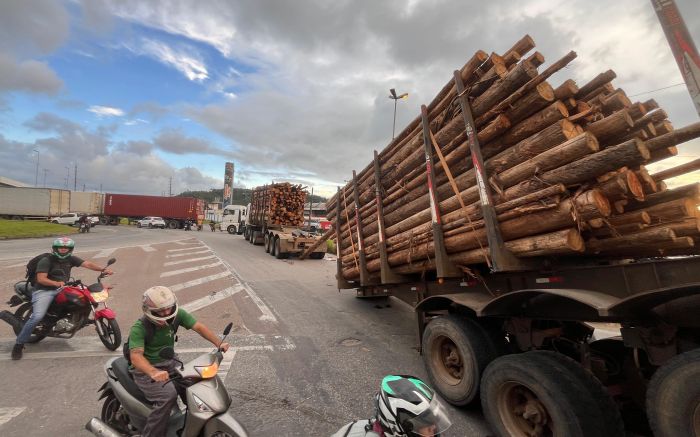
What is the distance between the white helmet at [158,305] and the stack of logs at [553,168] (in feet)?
10.2

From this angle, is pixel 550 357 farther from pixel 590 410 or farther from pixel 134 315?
pixel 134 315

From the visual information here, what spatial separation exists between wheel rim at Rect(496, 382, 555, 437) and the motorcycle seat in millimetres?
3043

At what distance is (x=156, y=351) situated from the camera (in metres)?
3.35

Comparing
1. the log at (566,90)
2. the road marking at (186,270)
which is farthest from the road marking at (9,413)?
the road marking at (186,270)

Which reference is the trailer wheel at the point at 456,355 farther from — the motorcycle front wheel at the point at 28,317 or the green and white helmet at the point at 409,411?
the motorcycle front wheel at the point at 28,317

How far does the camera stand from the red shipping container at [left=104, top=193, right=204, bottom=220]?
152ft

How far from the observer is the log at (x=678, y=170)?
3.40m

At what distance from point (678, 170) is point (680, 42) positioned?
3.77m

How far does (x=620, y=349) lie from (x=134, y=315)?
7.94m

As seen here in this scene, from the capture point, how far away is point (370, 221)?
22.1 feet

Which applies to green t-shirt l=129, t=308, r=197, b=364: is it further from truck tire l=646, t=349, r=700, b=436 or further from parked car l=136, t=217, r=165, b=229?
parked car l=136, t=217, r=165, b=229

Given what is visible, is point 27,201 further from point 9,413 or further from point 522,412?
point 522,412

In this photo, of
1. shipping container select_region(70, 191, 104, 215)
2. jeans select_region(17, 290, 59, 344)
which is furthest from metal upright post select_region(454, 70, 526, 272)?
shipping container select_region(70, 191, 104, 215)

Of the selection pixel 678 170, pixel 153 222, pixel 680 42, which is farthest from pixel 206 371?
pixel 153 222
